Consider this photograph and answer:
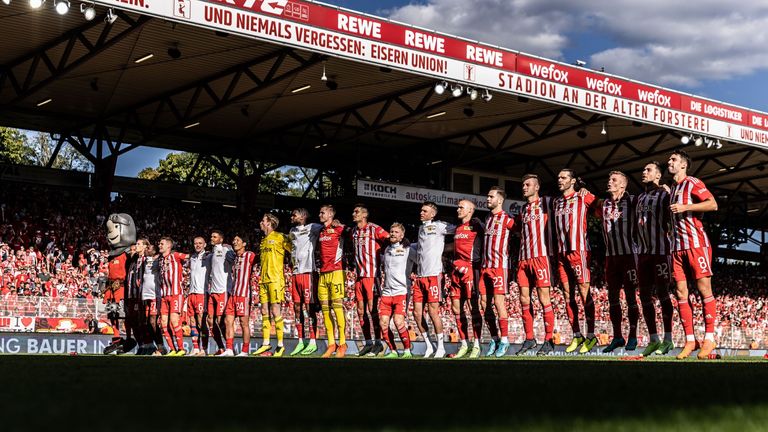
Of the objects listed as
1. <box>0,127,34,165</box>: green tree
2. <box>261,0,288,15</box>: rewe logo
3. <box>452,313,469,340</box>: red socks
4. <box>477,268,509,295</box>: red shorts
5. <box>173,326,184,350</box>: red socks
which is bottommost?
<box>173,326,184,350</box>: red socks

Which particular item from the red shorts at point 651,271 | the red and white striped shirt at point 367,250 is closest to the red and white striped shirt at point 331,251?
the red and white striped shirt at point 367,250

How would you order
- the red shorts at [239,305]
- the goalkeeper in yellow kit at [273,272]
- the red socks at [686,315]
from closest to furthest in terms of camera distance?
the red socks at [686,315], the goalkeeper in yellow kit at [273,272], the red shorts at [239,305]

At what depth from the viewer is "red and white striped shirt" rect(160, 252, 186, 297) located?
48.0 ft

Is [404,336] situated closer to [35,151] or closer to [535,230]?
[535,230]

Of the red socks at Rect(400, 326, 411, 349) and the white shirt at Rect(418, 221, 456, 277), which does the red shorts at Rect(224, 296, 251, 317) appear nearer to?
the red socks at Rect(400, 326, 411, 349)

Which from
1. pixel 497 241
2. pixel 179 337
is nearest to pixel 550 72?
pixel 179 337

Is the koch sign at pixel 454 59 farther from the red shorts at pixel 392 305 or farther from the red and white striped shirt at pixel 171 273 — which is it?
the red shorts at pixel 392 305

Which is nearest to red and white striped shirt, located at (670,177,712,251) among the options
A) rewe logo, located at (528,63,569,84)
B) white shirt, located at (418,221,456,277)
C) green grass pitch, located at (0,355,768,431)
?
white shirt, located at (418,221,456,277)

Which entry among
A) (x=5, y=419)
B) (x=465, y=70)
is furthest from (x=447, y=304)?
(x=5, y=419)

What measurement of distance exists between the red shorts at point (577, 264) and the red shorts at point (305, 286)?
4130 millimetres

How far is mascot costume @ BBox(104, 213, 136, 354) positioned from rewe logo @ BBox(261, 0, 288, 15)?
566 centimetres

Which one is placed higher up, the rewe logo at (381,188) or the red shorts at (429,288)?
the rewe logo at (381,188)

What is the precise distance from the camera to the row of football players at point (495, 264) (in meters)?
9.34

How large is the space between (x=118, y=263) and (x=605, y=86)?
14848 millimetres
